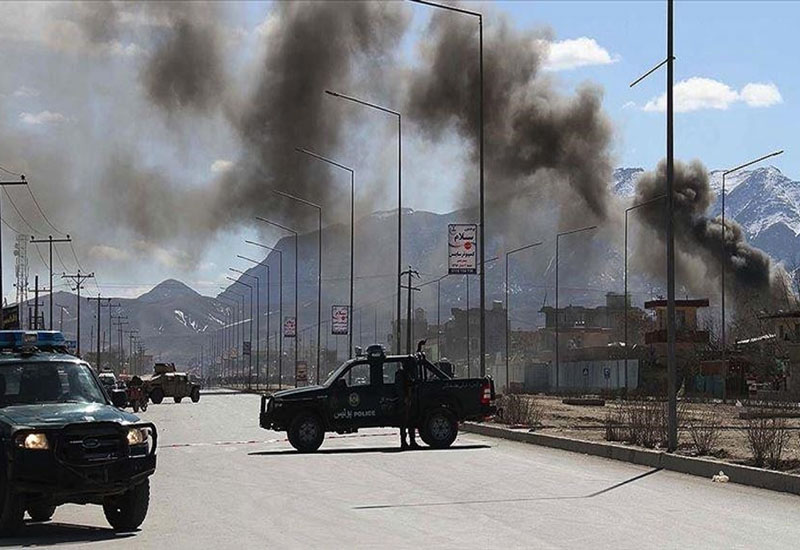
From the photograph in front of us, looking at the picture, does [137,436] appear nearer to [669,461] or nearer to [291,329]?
[669,461]

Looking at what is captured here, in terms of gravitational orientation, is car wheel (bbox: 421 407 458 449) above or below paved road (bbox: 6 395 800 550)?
above

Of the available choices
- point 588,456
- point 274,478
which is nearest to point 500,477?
point 274,478

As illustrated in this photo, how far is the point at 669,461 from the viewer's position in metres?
21.6

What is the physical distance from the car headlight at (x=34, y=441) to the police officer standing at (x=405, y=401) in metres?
14.9

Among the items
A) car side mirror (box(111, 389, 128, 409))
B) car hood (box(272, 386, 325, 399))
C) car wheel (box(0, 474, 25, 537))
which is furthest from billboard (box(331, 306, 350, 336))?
car wheel (box(0, 474, 25, 537))

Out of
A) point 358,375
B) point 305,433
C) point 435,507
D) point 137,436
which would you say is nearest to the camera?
point 137,436

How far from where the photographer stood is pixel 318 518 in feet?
47.2

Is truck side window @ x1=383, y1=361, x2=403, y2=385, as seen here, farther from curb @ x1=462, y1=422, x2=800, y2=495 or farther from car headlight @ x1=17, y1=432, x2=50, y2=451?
car headlight @ x1=17, y1=432, x2=50, y2=451

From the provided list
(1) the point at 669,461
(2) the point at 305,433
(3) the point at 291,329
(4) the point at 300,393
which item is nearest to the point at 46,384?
(1) the point at 669,461

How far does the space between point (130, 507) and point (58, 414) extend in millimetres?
1228

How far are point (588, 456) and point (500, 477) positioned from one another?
17.6 ft

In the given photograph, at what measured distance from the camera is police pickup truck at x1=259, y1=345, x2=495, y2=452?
27422 millimetres

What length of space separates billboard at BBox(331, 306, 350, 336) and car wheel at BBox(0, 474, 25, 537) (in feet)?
188

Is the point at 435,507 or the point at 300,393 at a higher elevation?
the point at 300,393
